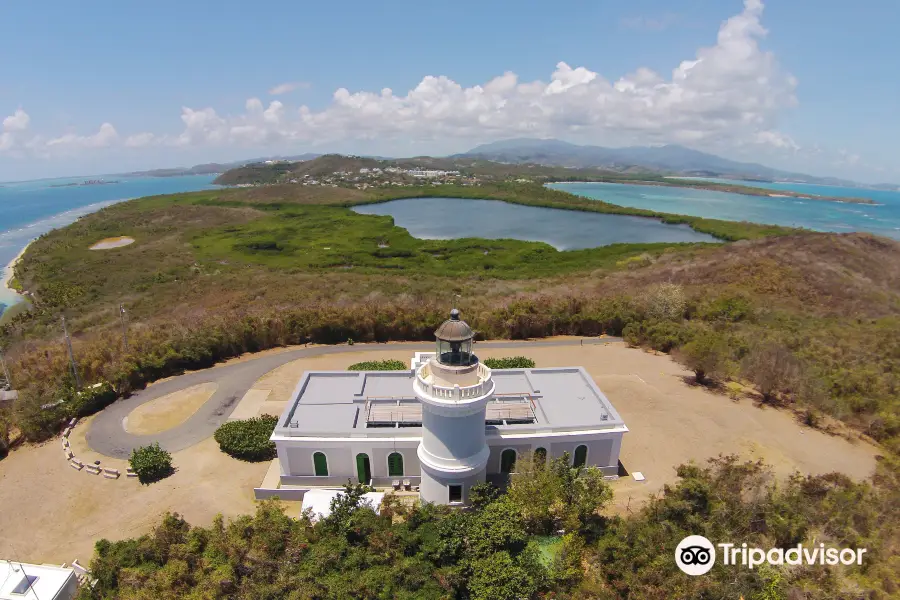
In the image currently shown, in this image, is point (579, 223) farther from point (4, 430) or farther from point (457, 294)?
point (4, 430)

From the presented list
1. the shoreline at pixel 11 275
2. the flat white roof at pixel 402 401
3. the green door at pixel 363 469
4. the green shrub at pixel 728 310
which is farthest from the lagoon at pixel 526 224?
the green door at pixel 363 469

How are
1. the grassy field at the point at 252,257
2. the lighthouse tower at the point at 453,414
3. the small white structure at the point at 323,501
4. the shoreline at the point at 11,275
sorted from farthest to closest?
the shoreline at the point at 11,275, the grassy field at the point at 252,257, the small white structure at the point at 323,501, the lighthouse tower at the point at 453,414

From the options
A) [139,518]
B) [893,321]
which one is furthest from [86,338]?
[893,321]

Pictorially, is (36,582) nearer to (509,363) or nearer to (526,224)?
(509,363)

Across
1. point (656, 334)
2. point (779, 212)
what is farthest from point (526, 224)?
point (779, 212)

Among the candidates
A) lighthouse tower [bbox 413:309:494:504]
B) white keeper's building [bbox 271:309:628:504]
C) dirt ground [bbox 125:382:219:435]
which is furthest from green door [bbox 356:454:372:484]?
dirt ground [bbox 125:382:219:435]

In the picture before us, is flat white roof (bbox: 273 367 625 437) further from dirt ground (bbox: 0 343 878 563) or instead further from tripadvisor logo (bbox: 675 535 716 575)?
tripadvisor logo (bbox: 675 535 716 575)

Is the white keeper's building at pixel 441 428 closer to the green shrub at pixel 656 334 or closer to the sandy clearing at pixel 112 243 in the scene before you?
the green shrub at pixel 656 334
